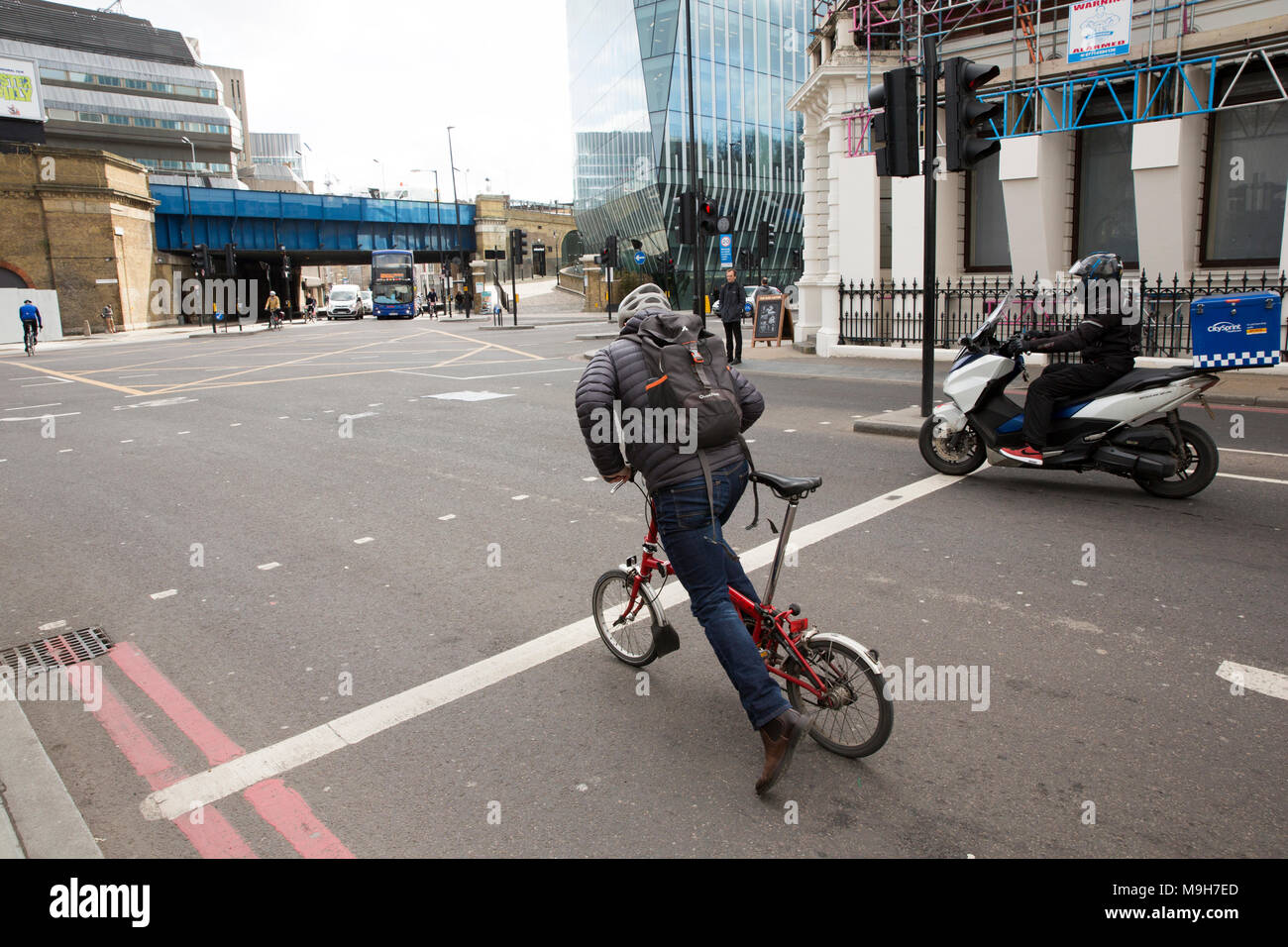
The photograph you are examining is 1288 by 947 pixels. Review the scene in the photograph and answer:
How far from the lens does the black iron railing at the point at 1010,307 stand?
1452 cm

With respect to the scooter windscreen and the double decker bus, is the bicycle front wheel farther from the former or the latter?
the double decker bus

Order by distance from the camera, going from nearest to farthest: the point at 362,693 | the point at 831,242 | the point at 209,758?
the point at 209,758 < the point at 362,693 < the point at 831,242

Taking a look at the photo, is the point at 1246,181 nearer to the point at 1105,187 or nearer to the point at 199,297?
the point at 1105,187

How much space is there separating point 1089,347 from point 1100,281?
23.8 inches

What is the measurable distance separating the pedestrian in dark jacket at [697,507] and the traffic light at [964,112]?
715cm

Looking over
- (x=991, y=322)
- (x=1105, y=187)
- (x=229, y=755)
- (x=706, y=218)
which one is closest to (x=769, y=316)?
(x=706, y=218)

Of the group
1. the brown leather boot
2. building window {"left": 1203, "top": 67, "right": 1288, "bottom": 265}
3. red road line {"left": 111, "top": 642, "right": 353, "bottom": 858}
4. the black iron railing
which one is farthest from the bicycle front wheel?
building window {"left": 1203, "top": 67, "right": 1288, "bottom": 265}

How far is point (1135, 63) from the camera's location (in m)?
15.0

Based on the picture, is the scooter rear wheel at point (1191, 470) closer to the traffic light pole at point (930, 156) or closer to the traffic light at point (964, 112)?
the traffic light pole at point (930, 156)

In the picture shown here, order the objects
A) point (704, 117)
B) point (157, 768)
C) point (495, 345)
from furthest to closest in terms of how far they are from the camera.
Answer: point (704, 117)
point (495, 345)
point (157, 768)
